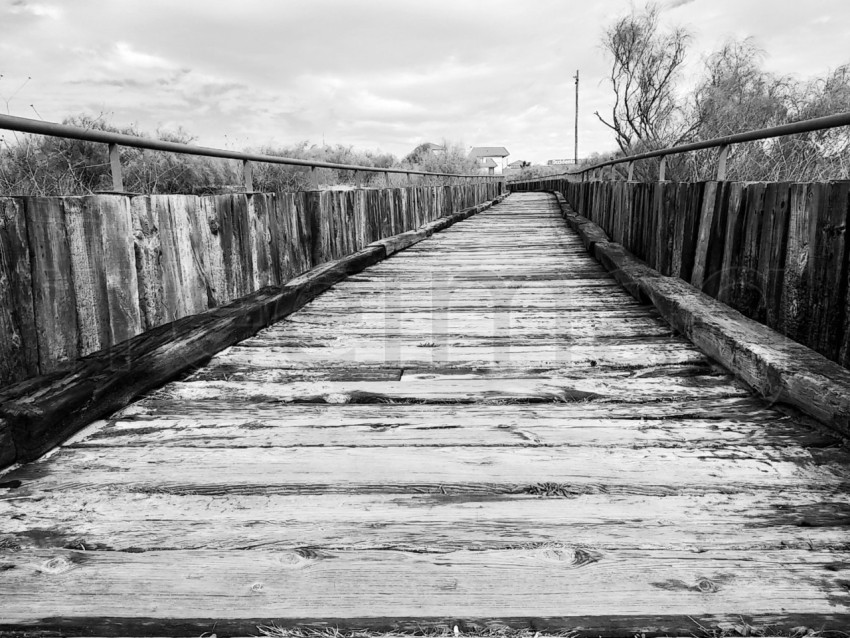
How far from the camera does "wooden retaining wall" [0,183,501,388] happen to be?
2027 mm

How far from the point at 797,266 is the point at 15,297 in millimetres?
3144

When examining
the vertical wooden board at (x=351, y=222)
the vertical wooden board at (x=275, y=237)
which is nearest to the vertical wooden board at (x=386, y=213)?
the vertical wooden board at (x=351, y=222)

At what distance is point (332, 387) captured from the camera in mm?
2482

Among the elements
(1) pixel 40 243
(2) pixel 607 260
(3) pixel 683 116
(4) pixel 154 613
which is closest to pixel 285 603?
(4) pixel 154 613

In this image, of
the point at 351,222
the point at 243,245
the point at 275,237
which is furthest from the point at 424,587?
the point at 351,222

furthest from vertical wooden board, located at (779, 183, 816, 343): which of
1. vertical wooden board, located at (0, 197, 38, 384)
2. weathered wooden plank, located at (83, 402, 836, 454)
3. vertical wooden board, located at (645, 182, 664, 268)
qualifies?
vertical wooden board, located at (0, 197, 38, 384)

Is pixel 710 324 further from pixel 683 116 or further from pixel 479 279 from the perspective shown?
pixel 683 116

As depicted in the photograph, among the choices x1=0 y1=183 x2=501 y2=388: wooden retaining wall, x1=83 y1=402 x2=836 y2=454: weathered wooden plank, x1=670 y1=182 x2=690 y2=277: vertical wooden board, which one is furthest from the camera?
x1=670 y1=182 x2=690 y2=277: vertical wooden board

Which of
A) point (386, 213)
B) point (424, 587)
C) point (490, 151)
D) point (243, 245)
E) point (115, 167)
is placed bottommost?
point (424, 587)

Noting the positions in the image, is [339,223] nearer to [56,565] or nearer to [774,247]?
[774,247]

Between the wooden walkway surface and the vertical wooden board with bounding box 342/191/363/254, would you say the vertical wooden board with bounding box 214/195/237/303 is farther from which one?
the vertical wooden board with bounding box 342/191/363/254

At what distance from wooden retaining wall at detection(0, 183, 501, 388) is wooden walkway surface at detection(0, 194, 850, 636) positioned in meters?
0.41

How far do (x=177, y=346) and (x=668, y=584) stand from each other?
218 cm

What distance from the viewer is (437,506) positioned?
5.00ft
